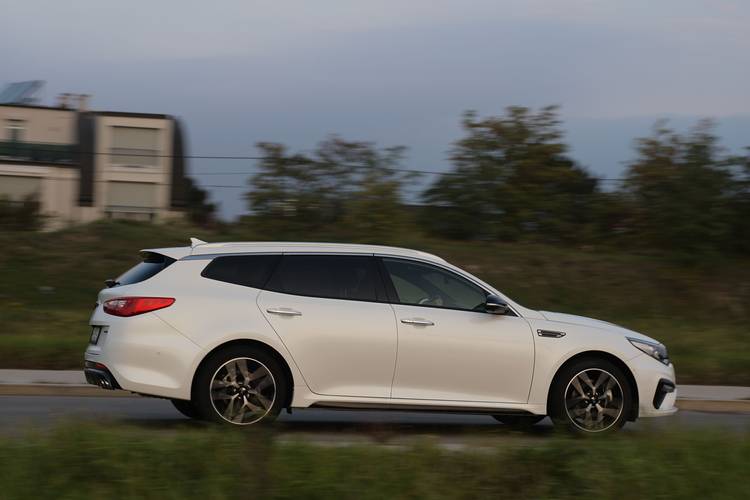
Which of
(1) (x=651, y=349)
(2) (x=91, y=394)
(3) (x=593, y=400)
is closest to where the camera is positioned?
(3) (x=593, y=400)

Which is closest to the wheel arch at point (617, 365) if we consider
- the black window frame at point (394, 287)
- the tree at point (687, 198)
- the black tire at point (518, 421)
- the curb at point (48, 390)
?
the black window frame at point (394, 287)

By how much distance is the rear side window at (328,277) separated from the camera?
909cm

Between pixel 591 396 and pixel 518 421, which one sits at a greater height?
pixel 591 396

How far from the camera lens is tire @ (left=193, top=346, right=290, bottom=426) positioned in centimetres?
862

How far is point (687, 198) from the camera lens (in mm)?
23859

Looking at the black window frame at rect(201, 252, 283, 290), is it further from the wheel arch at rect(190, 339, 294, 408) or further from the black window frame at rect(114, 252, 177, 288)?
the wheel arch at rect(190, 339, 294, 408)

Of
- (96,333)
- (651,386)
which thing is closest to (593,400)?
(651,386)

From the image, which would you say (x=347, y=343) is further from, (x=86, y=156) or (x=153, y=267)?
(x=86, y=156)

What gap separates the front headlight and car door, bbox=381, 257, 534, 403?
1.05 metres

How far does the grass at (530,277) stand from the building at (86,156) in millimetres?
16030

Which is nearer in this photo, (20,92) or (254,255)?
(254,255)

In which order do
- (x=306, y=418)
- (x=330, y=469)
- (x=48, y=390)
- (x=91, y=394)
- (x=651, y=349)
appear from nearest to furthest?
(x=330, y=469) < (x=651, y=349) < (x=306, y=418) < (x=48, y=390) < (x=91, y=394)

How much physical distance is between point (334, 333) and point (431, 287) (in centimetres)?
106

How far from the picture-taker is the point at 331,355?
8.82 meters
